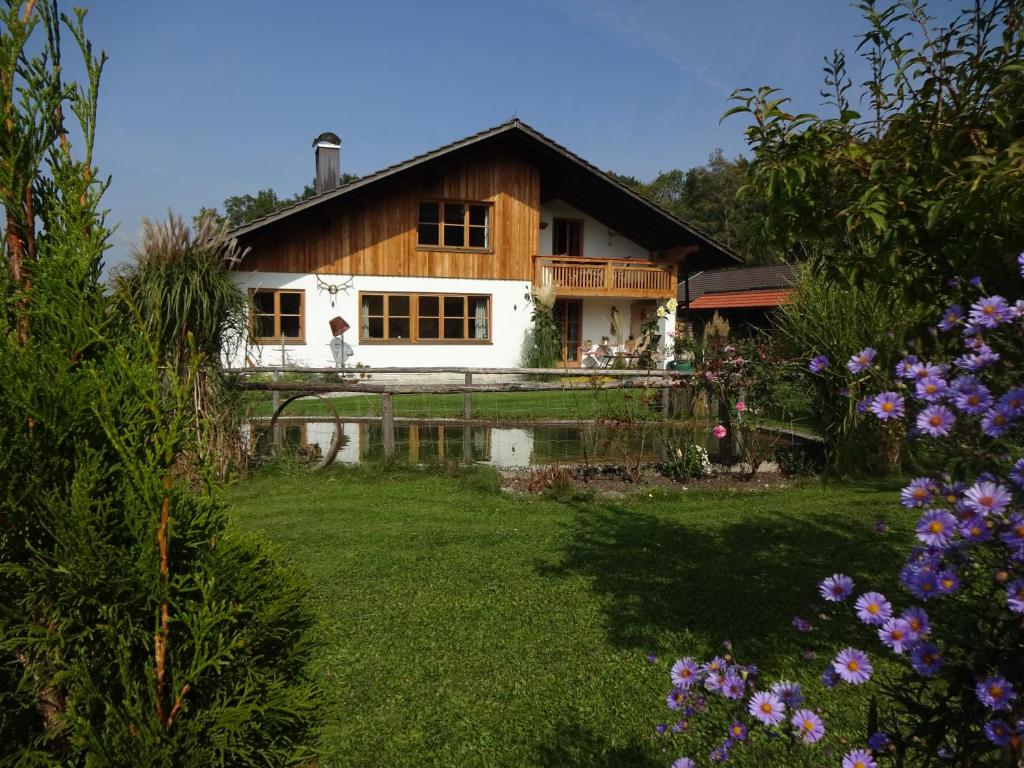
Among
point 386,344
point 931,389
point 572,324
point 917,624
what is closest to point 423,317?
point 386,344

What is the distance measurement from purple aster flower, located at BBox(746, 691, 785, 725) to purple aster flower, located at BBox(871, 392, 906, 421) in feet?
2.28

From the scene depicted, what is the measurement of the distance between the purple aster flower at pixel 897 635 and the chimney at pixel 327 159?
24560 millimetres

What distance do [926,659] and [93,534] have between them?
1717 mm

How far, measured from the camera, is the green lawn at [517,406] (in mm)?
8828

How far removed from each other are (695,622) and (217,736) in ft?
9.52

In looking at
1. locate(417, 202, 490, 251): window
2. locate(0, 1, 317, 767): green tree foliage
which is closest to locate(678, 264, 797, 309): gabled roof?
locate(417, 202, 490, 251): window

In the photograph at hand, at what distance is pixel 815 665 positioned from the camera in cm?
350

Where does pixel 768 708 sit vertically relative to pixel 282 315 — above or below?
below

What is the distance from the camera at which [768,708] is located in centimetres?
159

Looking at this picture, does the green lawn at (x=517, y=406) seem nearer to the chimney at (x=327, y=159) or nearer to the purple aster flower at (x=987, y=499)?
the purple aster flower at (x=987, y=499)

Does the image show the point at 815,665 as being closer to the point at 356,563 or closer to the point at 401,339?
the point at 356,563

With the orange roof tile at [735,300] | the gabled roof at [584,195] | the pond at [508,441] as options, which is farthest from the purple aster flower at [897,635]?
the orange roof tile at [735,300]

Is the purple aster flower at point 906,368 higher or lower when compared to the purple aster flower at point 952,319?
lower

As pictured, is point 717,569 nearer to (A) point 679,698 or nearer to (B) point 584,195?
(A) point 679,698
